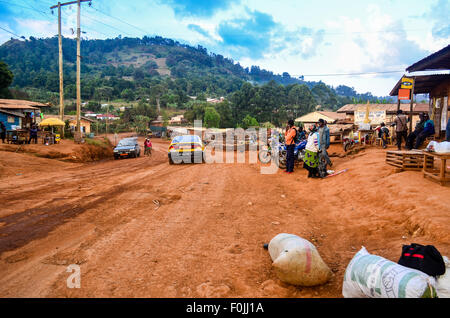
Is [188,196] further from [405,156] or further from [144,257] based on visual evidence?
[405,156]

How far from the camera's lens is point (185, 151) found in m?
16.2

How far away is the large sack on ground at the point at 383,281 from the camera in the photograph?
2.57 metres

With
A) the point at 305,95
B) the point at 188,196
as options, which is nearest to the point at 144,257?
the point at 188,196

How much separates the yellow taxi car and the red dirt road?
22.3ft

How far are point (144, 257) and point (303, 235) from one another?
279 centimetres

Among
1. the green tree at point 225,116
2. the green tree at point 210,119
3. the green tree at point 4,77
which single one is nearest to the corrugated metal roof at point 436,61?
the green tree at point 4,77

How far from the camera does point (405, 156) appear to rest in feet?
25.0

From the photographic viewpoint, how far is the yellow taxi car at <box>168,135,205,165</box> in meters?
16.2

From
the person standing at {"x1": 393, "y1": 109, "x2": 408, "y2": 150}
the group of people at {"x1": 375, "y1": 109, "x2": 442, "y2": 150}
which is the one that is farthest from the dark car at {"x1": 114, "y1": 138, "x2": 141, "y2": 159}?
the person standing at {"x1": 393, "y1": 109, "x2": 408, "y2": 150}

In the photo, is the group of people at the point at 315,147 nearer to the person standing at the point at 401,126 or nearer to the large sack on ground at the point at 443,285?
the person standing at the point at 401,126

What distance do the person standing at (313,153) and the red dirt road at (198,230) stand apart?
0.75 metres

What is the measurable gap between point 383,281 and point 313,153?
7.44m

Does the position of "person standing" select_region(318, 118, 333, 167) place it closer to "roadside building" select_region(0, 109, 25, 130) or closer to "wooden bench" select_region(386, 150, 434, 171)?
"wooden bench" select_region(386, 150, 434, 171)
